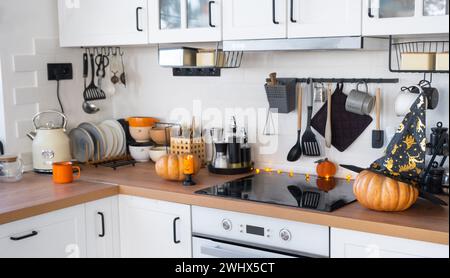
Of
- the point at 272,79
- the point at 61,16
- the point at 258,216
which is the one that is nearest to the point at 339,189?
the point at 258,216

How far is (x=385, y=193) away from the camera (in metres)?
2.32

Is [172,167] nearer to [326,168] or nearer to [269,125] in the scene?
[269,125]

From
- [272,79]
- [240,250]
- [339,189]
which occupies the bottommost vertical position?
[240,250]

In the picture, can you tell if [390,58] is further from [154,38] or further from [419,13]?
[154,38]

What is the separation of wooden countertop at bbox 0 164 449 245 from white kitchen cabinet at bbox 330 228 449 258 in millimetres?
29

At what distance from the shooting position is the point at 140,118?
354cm

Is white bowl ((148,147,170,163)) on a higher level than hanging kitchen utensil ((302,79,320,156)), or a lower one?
lower

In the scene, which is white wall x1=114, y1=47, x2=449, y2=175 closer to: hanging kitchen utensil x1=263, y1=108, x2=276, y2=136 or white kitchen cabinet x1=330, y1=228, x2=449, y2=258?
hanging kitchen utensil x1=263, y1=108, x2=276, y2=136

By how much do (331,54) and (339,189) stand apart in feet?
2.10

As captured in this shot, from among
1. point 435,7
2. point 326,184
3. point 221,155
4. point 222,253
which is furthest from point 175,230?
point 435,7

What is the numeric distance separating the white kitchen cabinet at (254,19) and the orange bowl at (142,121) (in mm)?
890

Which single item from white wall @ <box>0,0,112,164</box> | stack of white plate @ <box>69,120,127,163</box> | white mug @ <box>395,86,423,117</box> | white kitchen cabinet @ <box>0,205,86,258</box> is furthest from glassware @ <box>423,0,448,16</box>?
white wall @ <box>0,0,112,164</box>

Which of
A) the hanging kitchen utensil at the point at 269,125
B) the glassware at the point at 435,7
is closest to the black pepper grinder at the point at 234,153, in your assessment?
the hanging kitchen utensil at the point at 269,125

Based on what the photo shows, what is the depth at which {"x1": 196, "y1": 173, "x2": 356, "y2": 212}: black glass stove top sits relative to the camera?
2.53 metres
